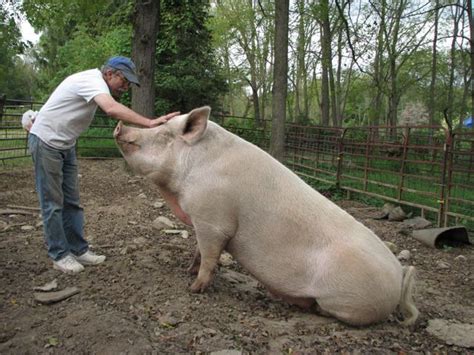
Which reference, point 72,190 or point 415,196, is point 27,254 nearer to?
point 72,190

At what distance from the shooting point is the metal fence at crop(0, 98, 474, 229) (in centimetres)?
788

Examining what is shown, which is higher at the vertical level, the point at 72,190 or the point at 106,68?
the point at 106,68

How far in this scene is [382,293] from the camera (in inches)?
133

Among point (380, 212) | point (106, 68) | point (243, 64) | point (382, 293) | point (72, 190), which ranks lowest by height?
point (380, 212)

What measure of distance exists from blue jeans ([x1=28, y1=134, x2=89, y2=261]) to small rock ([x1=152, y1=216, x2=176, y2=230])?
1.89m

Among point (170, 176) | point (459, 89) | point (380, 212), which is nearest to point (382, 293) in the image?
point (170, 176)

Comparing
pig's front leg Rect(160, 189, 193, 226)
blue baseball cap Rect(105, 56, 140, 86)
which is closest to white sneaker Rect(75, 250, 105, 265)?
pig's front leg Rect(160, 189, 193, 226)

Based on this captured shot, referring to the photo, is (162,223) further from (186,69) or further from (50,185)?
(186,69)

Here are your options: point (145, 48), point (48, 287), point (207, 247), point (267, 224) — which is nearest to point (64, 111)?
point (48, 287)

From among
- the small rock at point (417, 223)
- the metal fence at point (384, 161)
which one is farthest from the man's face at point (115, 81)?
the small rock at point (417, 223)

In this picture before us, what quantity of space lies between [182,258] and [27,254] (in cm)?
151

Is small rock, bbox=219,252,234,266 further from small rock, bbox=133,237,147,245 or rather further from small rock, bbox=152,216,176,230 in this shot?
small rock, bbox=152,216,176,230

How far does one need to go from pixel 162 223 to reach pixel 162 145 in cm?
283

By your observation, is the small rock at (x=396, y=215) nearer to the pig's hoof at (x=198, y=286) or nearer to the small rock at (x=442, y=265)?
the small rock at (x=442, y=265)
